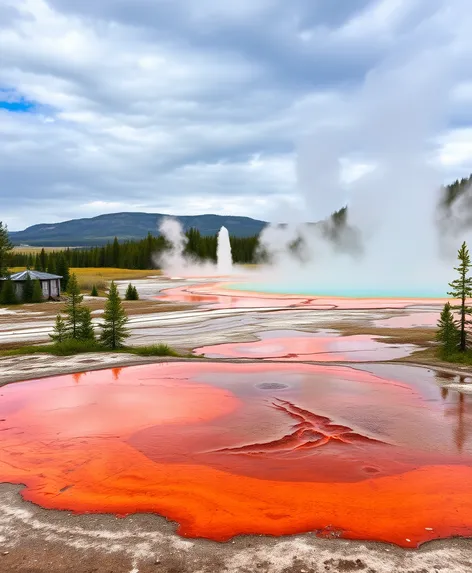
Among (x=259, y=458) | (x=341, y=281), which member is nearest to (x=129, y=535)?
(x=259, y=458)

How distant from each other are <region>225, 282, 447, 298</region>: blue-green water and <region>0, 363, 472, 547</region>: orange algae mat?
40.8m

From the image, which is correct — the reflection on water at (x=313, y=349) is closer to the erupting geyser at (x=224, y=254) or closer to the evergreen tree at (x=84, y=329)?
the evergreen tree at (x=84, y=329)

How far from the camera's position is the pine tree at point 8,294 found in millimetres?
57281

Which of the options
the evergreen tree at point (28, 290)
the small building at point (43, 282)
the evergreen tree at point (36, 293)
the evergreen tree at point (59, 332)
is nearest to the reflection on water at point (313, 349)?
the evergreen tree at point (59, 332)

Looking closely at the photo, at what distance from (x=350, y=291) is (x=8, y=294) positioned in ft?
131

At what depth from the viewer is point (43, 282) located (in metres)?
61.7

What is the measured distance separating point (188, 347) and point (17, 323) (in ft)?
62.4

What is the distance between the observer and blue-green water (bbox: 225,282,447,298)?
61.0 m

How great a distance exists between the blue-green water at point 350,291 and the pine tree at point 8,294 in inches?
1154

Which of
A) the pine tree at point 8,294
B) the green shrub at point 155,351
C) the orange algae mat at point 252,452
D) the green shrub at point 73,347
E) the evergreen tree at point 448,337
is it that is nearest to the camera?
the orange algae mat at point 252,452

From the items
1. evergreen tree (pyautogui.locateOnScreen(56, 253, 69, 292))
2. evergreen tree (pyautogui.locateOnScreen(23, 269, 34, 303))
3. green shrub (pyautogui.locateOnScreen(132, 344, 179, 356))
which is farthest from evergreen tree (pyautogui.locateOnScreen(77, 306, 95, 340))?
evergreen tree (pyautogui.locateOnScreen(56, 253, 69, 292))

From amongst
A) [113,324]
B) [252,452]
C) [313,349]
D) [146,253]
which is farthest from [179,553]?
[146,253]

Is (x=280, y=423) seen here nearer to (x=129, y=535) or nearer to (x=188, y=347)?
(x=129, y=535)

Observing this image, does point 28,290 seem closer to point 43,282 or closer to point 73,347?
point 43,282
